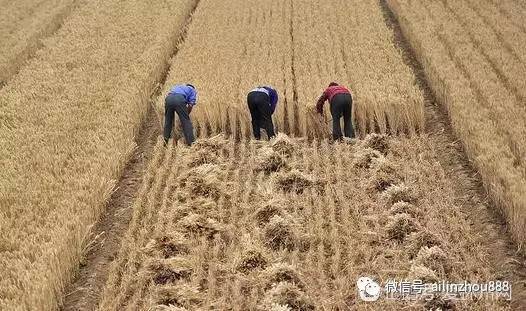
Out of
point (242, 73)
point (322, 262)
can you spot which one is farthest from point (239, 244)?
point (242, 73)

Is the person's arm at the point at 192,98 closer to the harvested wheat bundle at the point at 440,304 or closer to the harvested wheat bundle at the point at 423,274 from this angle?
the harvested wheat bundle at the point at 423,274

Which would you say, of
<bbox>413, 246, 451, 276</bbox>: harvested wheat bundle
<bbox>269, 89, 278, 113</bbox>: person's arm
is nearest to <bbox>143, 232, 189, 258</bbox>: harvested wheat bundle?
<bbox>413, 246, 451, 276</bbox>: harvested wheat bundle

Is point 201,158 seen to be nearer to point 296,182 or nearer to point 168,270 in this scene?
point 296,182

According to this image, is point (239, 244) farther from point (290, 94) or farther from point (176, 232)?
point (290, 94)

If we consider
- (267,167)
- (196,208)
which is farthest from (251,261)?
(267,167)

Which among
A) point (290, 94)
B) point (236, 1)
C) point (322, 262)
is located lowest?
point (322, 262)

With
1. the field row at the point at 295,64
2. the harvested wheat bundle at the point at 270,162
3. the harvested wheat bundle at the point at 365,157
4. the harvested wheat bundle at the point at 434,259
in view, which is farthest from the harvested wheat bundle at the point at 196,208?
the harvested wheat bundle at the point at 434,259
